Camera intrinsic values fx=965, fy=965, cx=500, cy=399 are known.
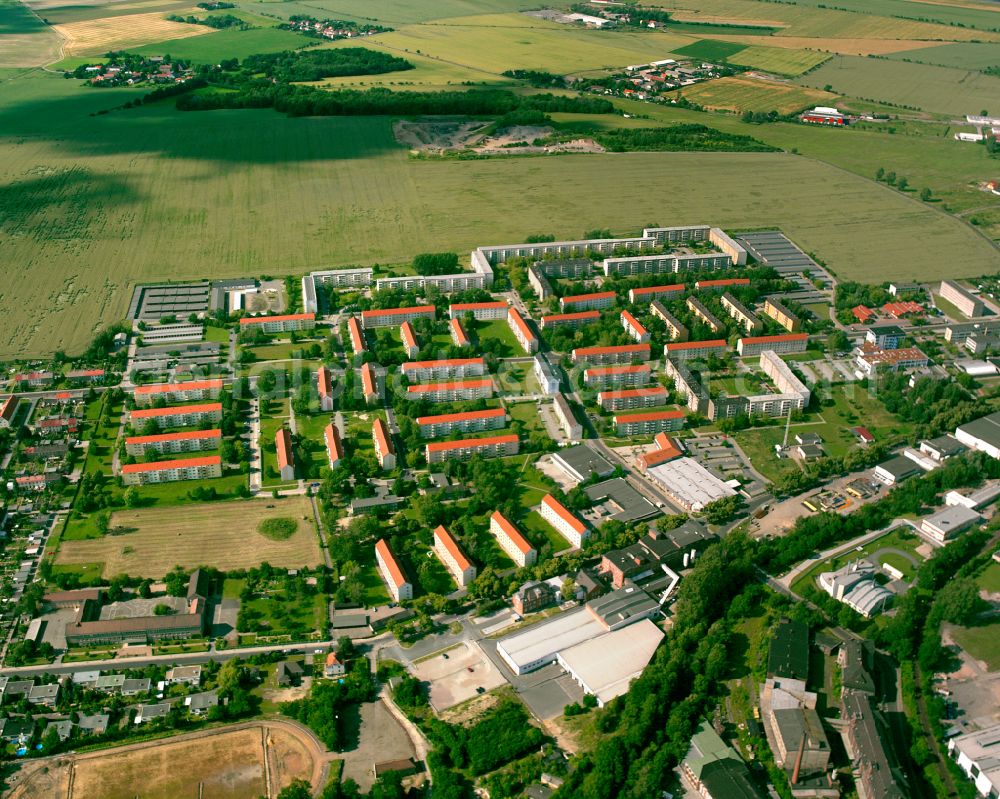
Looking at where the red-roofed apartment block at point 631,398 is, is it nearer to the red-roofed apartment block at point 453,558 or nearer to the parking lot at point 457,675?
the red-roofed apartment block at point 453,558

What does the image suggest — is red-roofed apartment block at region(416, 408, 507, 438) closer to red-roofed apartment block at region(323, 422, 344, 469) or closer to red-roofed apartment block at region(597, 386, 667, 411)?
red-roofed apartment block at region(323, 422, 344, 469)

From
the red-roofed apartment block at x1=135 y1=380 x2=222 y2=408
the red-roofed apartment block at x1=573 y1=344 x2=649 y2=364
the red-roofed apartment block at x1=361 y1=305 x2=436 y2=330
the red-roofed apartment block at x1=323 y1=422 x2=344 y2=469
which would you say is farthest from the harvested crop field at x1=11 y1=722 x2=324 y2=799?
the red-roofed apartment block at x1=361 y1=305 x2=436 y2=330

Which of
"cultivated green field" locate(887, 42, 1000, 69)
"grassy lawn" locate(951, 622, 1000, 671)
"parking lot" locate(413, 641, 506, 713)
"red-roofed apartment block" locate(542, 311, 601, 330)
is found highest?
"cultivated green field" locate(887, 42, 1000, 69)

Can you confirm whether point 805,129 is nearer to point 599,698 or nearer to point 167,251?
point 167,251

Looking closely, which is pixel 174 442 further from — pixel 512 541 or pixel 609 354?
pixel 609 354

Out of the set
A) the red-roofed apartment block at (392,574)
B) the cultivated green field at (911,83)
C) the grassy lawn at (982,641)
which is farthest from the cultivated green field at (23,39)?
the grassy lawn at (982,641)

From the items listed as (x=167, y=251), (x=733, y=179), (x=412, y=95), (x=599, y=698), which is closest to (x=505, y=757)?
(x=599, y=698)

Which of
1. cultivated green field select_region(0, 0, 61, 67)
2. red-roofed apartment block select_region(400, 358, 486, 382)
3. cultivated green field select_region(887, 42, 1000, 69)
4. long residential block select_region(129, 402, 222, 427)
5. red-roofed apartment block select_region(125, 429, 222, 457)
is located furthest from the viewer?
cultivated green field select_region(0, 0, 61, 67)
